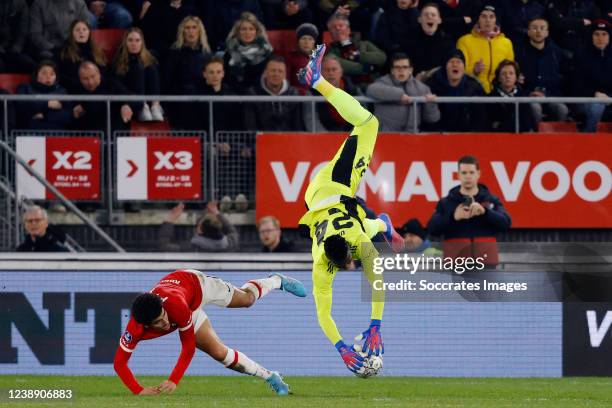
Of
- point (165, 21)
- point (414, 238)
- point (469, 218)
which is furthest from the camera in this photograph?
point (165, 21)

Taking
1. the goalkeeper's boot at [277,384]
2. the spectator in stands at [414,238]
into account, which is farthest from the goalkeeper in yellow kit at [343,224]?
the spectator in stands at [414,238]

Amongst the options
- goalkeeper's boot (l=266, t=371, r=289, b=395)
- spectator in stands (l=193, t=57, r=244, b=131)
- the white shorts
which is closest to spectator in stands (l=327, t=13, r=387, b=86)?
spectator in stands (l=193, t=57, r=244, b=131)

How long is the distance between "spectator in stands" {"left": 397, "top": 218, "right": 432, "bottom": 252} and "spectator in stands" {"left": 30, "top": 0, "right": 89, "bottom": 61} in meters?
5.05

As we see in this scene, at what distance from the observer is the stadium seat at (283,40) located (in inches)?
824

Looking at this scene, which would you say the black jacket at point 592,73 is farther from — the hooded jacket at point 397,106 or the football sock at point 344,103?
the football sock at point 344,103

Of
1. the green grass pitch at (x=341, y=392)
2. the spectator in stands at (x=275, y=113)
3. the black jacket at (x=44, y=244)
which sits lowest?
the green grass pitch at (x=341, y=392)

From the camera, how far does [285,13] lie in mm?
21156

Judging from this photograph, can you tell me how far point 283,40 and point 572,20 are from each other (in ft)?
12.9

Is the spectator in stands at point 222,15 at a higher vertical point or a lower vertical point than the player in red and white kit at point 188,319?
higher

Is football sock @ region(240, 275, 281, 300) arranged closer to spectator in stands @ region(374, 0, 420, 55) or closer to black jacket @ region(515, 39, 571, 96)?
spectator in stands @ region(374, 0, 420, 55)

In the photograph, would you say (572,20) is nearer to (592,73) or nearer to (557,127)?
(592,73)

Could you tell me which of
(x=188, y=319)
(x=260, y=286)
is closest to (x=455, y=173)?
(x=260, y=286)

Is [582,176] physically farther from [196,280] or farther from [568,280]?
[196,280]

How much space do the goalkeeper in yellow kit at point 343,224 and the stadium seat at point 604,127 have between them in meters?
4.36
